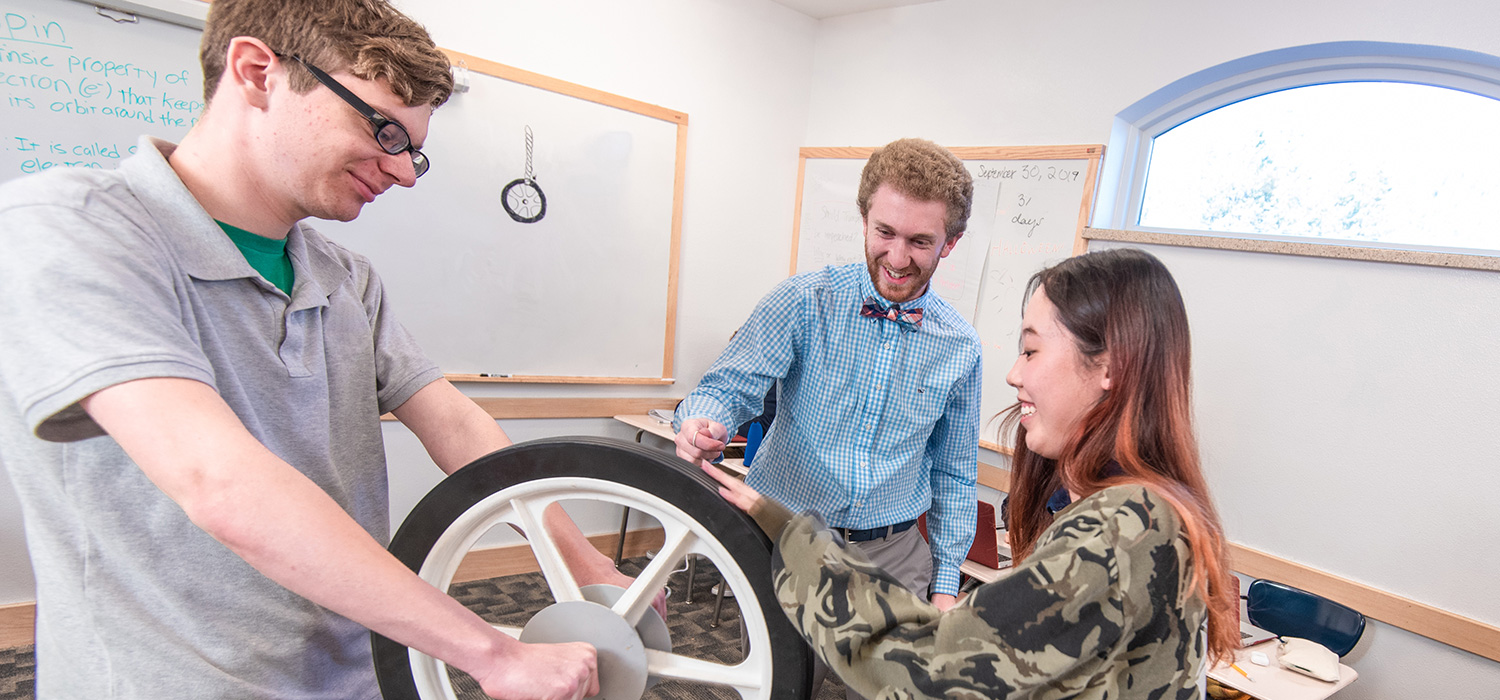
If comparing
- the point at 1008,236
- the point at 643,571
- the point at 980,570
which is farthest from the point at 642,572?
the point at 1008,236

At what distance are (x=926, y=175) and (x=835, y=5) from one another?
302 cm

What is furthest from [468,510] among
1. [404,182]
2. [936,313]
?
[936,313]

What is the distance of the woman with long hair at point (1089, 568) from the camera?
919 mm

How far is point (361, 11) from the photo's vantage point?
2.93ft

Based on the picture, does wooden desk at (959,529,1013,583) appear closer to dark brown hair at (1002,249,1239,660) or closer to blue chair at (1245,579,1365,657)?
blue chair at (1245,579,1365,657)

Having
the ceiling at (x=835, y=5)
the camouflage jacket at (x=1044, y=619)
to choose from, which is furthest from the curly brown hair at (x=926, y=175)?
the ceiling at (x=835, y=5)

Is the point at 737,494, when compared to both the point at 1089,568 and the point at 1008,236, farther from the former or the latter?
the point at 1008,236

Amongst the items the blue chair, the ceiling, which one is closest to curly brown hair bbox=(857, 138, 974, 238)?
the blue chair

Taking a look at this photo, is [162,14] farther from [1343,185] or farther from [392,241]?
[1343,185]

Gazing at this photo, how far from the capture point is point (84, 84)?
107 inches

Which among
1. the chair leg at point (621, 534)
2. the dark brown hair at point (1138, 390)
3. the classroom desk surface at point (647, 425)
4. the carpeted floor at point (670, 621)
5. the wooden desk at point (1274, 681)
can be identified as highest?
the dark brown hair at point (1138, 390)

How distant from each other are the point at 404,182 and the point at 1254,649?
9.41 feet

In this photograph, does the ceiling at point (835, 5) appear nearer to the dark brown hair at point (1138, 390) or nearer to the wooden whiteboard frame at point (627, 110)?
the wooden whiteboard frame at point (627, 110)

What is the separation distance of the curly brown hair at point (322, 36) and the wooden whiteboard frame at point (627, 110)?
105 inches
